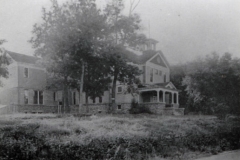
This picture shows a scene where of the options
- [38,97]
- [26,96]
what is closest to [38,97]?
[38,97]

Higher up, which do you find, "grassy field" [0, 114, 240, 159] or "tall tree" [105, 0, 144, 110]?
"tall tree" [105, 0, 144, 110]

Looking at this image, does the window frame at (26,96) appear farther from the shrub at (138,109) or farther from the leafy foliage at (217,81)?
the leafy foliage at (217,81)

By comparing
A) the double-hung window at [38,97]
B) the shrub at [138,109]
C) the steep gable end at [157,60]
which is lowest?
the shrub at [138,109]

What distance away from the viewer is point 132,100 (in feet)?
79.5

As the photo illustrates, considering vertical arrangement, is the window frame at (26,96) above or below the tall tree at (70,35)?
below

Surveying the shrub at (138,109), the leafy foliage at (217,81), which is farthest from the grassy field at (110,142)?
the shrub at (138,109)

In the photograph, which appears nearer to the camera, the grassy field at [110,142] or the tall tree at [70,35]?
the grassy field at [110,142]

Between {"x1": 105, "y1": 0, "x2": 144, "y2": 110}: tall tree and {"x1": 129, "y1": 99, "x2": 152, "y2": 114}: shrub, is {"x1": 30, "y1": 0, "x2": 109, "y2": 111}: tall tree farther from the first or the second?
{"x1": 129, "y1": 99, "x2": 152, "y2": 114}: shrub

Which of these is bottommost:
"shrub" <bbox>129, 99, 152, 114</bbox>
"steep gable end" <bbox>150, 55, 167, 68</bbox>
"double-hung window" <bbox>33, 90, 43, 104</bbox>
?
"shrub" <bbox>129, 99, 152, 114</bbox>

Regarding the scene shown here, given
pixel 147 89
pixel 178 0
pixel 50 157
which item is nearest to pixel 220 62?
pixel 178 0

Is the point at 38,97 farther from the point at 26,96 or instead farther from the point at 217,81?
the point at 217,81

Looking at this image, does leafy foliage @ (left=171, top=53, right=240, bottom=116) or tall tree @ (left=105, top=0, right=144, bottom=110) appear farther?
tall tree @ (left=105, top=0, right=144, bottom=110)

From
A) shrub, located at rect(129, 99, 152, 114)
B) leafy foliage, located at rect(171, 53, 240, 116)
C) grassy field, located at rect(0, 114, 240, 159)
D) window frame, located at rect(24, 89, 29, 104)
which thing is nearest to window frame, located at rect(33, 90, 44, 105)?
window frame, located at rect(24, 89, 29, 104)

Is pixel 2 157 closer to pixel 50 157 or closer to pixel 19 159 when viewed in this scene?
pixel 19 159
